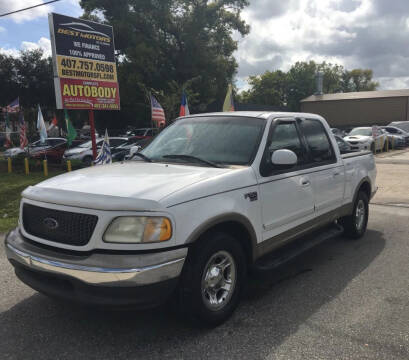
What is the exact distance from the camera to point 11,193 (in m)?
10.5

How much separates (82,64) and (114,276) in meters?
7.83

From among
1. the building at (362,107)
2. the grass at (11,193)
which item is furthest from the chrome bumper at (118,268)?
the building at (362,107)

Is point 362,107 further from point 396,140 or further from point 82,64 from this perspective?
point 82,64

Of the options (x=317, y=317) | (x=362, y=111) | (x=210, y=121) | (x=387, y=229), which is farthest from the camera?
(x=362, y=111)

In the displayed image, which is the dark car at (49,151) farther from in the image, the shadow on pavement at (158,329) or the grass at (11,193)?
the shadow on pavement at (158,329)

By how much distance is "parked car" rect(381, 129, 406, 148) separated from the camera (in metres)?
25.3

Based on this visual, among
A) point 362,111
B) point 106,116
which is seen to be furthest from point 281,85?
point 106,116

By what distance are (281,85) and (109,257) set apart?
72.2 metres

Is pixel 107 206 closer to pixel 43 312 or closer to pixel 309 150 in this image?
pixel 43 312

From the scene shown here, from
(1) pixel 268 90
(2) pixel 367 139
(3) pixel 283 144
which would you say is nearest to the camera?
(3) pixel 283 144

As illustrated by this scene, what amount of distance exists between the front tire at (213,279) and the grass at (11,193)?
Result: 493cm

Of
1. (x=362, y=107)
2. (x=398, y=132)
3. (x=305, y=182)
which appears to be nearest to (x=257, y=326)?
(x=305, y=182)

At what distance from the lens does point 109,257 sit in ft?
9.12

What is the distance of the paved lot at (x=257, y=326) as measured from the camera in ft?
9.87
